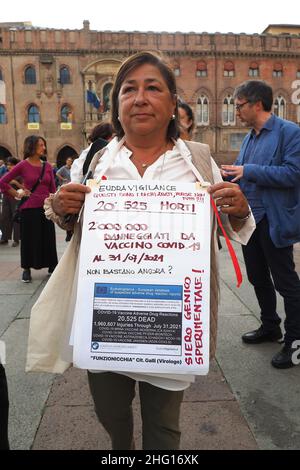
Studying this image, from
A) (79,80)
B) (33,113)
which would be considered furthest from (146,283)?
(33,113)

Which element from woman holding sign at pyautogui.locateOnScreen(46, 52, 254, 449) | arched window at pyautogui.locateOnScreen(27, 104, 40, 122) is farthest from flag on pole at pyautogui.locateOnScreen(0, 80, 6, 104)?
woman holding sign at pyautogui.locateOnScreen(46, 52, 254, 449)

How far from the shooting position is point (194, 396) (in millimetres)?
2621

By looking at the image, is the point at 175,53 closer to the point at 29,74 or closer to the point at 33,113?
the point at 29,74

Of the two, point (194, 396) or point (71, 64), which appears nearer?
point (194, 396)

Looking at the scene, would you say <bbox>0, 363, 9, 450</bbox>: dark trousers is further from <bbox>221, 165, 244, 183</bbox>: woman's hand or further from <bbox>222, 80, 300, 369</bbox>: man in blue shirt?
<bbox>222, 80, 300, 369</bbox>: man in blue shirt

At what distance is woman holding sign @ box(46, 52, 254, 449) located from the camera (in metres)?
1.59

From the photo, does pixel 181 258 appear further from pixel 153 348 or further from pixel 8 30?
pixel 8 30

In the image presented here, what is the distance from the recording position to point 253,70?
36.6m

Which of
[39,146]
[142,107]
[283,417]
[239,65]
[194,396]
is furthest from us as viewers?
[239,65]

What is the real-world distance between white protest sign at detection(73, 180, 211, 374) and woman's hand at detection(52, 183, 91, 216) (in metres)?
0.11

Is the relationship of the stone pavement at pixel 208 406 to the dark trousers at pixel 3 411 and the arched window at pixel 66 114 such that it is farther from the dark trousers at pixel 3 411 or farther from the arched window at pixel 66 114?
the arched window at pixel 66 114

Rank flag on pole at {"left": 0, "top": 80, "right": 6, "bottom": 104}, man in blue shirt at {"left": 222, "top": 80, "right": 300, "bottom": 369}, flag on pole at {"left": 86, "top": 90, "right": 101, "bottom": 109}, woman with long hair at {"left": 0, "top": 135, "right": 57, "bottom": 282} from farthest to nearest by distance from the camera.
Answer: flag on pole at {"left": 0, "top": 80, "right": 6, "bottom": 104}
flag on pole at {"left": 86, "top": 90, "right": 101, "bottom": 109}
woman with long hair at {"left": 0, "top": 135, "right": 57, "bottom": 282}
man in blue shirt at {"left": 222, "top": 80, "right": 300, "bottom": 369}

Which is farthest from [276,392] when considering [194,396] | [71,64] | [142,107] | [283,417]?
[71,64]

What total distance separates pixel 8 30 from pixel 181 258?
39033 millimetres
